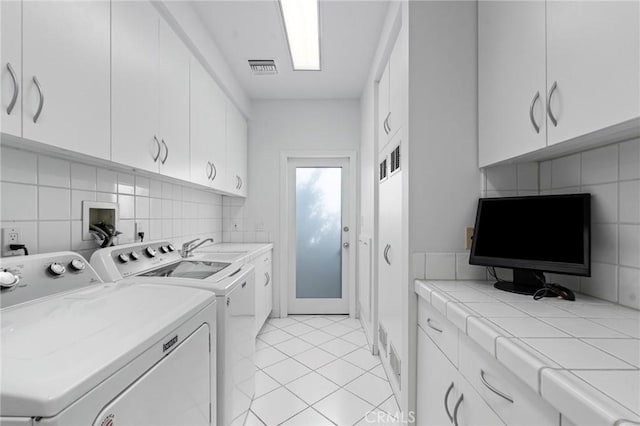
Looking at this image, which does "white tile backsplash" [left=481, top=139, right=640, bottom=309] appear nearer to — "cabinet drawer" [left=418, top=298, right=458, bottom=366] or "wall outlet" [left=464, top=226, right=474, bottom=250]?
"wall outlet" [left=464, top=226, right=474, bottom=250]

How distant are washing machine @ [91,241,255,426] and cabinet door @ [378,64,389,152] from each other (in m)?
1.42

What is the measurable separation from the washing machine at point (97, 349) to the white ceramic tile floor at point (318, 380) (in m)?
0.78

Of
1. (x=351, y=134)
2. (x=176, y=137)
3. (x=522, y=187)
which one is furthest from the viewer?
(x=351, y=134)

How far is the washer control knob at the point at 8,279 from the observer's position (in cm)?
88

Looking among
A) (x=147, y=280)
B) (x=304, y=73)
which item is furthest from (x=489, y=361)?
(x=304, y=73)

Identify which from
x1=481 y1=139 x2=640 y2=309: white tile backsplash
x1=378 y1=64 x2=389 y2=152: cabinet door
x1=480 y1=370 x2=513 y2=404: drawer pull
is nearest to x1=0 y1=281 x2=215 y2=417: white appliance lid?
x1=480 y1=370 x2=513 y2=404: drawer pull

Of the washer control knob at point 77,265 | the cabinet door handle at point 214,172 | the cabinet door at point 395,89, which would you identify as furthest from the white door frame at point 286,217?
the washer control knob at point 77,265

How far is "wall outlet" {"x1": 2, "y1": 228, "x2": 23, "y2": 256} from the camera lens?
3.35 feet

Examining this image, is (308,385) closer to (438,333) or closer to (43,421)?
(438,333)

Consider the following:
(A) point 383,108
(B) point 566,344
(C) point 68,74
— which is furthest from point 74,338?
(A) point 383,108

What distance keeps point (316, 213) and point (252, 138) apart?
1.22 meters

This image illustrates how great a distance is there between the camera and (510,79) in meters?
1.17

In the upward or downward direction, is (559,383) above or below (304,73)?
below

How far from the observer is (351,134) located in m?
3.46
